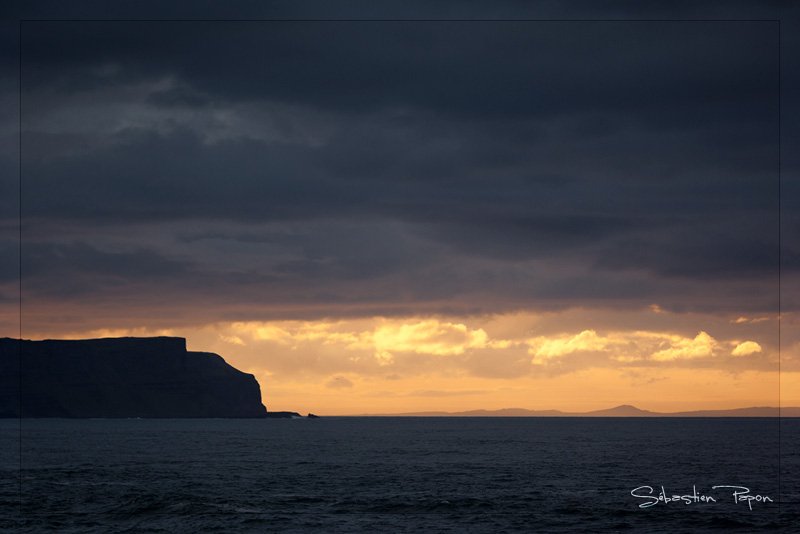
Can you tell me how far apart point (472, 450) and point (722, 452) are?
147ft

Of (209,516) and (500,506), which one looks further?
Result: (500,506)

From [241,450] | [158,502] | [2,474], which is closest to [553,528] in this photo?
[158,502]

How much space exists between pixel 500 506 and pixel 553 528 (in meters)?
10.1

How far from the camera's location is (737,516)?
2403 inches

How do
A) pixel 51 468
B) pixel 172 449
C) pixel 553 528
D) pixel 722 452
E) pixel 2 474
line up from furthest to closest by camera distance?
pixel 172 449
pixel 722 452
pixel 51 468
pixel 2 474
pixel 553 528

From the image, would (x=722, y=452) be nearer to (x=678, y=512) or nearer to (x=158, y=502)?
(x=678, y=512)

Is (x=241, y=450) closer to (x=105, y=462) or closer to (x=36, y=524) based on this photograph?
(x=105, y=462)

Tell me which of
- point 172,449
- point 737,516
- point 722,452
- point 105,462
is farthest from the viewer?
point 172,449

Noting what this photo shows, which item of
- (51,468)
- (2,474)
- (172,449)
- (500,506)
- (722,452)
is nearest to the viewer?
(500,506)

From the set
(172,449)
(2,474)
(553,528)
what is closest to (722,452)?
(553,528)

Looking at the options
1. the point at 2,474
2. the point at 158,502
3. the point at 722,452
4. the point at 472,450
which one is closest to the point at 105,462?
the point at 2,474

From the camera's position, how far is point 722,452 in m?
135

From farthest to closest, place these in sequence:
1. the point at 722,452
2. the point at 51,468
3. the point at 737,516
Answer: the point at 722,452 < the point at 51,468 < the point at 737,516

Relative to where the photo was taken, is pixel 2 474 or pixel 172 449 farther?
pixel 172 449
